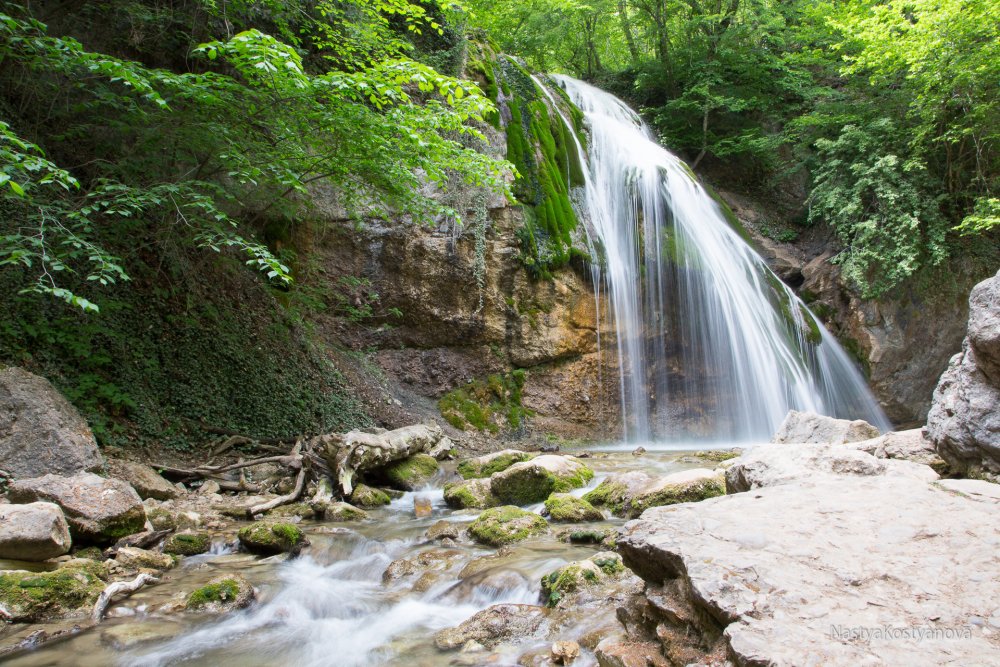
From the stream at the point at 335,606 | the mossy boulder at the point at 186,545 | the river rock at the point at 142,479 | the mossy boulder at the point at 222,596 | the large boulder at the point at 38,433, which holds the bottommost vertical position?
the stream at the point at 335,606

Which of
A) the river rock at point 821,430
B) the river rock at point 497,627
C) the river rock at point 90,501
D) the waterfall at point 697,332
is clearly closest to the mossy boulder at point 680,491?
the river rock at point 497,627

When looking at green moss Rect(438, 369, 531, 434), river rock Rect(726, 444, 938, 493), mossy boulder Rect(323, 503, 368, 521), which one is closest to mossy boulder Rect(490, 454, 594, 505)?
mossy boulder Rect(323, 503, 368, 521)

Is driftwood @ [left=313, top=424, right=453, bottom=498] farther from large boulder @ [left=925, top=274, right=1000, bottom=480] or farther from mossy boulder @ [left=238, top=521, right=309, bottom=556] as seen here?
large boulder @ [left=925, top=274, right=1000, bottom=480]

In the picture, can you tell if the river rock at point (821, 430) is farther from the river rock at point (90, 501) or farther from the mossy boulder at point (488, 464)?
the river rock at point (90, 501)

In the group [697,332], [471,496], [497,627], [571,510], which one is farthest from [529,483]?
[697,332]

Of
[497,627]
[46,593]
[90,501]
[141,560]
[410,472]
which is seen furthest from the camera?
[410,472]

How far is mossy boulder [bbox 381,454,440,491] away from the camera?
7520mm

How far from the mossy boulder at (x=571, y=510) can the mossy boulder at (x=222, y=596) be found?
2899mm

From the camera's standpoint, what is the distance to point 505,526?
16.8 feet

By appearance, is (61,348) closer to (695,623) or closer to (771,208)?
(695,623)

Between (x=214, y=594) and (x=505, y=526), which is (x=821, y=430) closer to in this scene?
(x=505, y=526)

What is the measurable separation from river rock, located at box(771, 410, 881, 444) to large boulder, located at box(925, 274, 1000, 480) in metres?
2.30

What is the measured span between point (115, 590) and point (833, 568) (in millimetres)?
4293

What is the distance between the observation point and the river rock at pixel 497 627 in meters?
3.21
